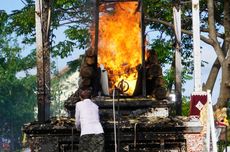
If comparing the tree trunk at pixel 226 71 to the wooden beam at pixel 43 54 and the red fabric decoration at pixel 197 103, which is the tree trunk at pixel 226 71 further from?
the wooden beam at pixel 43 54

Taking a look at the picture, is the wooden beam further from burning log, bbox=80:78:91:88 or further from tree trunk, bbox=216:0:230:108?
tree trunk, bbox=216:0:230:108

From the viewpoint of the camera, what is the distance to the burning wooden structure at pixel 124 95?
13.1m

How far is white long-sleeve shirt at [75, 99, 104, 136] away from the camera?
1220 cm

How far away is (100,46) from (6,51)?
5475cm

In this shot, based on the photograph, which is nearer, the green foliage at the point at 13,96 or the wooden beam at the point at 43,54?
the wooden beam at the point at 43,54

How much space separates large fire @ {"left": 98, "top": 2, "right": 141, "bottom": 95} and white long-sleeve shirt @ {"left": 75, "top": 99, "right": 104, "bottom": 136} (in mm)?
3673

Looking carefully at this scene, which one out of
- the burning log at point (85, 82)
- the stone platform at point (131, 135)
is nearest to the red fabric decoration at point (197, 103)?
the burning log at point (85, 82)

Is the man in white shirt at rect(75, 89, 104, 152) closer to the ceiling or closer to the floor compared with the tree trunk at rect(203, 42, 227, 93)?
closer to the floor

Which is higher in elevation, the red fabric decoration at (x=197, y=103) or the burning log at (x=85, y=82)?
the burning log at (x=85, y=82)

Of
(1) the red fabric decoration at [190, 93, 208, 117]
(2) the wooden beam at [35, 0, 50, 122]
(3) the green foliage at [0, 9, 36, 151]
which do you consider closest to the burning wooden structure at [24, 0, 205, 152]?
(2) the wooden beam at [35, 0, 50, 122]

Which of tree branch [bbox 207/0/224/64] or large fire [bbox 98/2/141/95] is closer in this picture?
large fire [bbox 98/2/141/95]

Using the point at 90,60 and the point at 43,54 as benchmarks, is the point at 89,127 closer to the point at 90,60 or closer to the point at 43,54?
the point at 43,54

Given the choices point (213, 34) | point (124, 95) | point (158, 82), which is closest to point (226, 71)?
point (213, 34)

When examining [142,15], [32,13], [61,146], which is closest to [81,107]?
[61,146]
